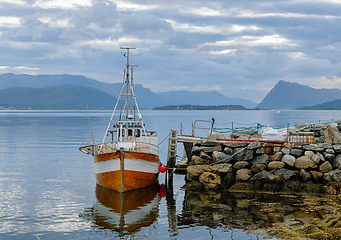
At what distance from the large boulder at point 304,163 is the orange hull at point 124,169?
420 inches

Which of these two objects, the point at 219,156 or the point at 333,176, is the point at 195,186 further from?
the point at 333,176

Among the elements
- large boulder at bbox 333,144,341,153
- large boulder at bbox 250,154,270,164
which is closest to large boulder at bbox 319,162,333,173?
large boulder at bbox 333,144,341,153

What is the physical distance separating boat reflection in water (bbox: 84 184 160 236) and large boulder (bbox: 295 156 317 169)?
1029 cm

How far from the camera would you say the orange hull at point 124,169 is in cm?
2302

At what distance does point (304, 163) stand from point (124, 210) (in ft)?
42.0

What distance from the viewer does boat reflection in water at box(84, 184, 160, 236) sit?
17.3m

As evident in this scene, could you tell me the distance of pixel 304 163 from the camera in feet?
73.0

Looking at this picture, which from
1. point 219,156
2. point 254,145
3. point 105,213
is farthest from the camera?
point 219,156

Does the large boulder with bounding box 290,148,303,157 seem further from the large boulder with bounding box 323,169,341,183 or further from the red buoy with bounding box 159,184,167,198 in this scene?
the red buoy with bounding box 159,184,167,198

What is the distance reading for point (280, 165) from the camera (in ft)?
74.3

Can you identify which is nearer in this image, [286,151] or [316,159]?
[316,159]

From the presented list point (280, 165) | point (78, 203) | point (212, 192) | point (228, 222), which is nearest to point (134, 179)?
point (78, 203)

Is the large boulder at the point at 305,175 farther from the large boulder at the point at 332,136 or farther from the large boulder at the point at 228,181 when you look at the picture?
the large boulder at the point at 228,181

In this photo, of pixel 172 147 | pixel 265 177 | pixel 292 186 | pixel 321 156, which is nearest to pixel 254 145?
pixel 265 177
